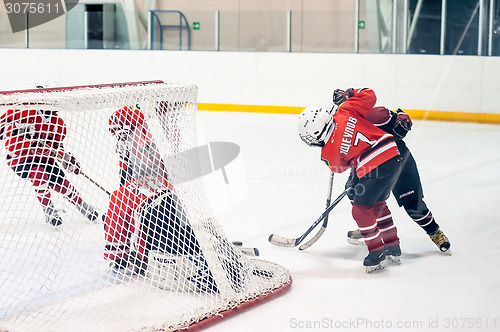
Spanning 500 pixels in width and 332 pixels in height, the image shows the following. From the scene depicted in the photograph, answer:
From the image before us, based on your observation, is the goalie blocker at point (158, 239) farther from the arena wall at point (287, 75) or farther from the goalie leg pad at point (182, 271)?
the arena wall at point (287, 75)

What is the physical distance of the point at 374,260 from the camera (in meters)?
3.38

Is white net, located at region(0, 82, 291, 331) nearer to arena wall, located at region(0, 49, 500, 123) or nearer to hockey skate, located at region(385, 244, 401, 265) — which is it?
hockey skate, located at region(385, 244, 401, 265)

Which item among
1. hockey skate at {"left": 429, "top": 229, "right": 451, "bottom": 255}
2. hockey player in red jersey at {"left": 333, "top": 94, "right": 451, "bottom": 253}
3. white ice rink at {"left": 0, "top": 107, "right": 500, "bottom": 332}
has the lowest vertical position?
white ice rink at {"left": 0, "top": 107, "right": 500, "bottom": 332}

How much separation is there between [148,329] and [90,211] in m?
1.24

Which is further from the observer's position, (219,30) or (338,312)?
(219,30)

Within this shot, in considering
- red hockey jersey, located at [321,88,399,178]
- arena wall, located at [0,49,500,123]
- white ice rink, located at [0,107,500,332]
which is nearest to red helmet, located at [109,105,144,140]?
white ice rink, located at [0,107,500,332]

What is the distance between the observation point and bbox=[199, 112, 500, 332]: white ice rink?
9.38ft

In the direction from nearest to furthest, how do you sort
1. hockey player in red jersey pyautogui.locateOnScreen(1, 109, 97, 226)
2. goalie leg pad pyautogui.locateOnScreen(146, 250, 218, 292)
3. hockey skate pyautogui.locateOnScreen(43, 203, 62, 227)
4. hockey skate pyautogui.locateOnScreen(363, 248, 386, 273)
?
goalie leg pad pyautogui.locateOnScreen(146, 250, 218, 292)
hockey player in red jersey pyautogui.locateOnScreen(1, 109, 97, 226)
hockey skate pyautogui.locateOnScreen(363, 248, 386, 273)
hockey skate pyautogui.locateOnScreen(43, 203, 62, 227)

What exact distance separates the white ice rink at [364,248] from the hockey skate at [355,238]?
37 mm

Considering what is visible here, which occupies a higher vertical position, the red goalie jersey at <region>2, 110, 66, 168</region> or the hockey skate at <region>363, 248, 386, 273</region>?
the red goalie jersey at <region>2, 110, 66, 168</region>

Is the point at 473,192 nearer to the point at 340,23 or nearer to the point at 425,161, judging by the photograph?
the point at 425,161

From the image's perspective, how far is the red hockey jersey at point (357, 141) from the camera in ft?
11.0

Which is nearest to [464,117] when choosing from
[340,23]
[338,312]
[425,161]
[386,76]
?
[386,76]

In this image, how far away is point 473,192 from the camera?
524cm
